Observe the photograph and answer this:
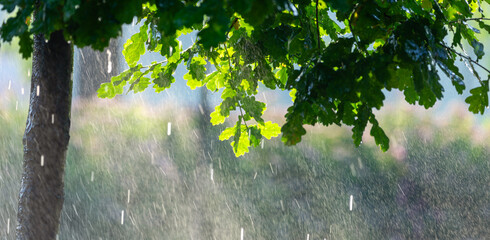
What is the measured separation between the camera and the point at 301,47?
2.13 m

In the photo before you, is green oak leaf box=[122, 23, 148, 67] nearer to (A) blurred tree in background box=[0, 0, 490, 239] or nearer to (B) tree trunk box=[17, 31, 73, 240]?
(A) blurred tree in background box=[0, 0, 490, 239]

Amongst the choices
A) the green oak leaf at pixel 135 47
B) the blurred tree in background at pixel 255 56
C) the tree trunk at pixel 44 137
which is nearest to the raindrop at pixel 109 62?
the blurred tree in background at pixel 255 56

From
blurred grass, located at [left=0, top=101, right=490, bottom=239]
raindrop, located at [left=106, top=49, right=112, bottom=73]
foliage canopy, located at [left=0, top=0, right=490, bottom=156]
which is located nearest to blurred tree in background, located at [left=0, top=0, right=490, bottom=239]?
foliage canopy, located at [left=0, top=0, right=490, bottom=156]

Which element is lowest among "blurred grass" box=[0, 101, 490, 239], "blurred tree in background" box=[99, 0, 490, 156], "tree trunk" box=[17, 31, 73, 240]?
"tree trunk" box=[17, 31, 73, 240]

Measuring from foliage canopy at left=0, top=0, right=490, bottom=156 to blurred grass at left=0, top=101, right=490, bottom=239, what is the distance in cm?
643

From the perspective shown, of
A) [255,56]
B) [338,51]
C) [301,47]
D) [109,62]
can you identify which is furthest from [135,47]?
[109,62]

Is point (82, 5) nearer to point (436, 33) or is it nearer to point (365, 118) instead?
point (365, 118)

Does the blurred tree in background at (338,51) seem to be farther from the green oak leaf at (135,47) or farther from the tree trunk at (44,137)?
the tree trunk at (44,137)

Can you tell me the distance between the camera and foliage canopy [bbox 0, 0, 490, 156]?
1.28m

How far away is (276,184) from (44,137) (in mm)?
7017

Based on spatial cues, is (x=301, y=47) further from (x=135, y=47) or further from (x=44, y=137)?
(x=44, y=137)

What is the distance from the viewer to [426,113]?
9688 millimetres

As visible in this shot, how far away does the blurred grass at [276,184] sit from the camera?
8992mm

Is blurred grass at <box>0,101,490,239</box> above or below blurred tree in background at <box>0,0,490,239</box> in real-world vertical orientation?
above
